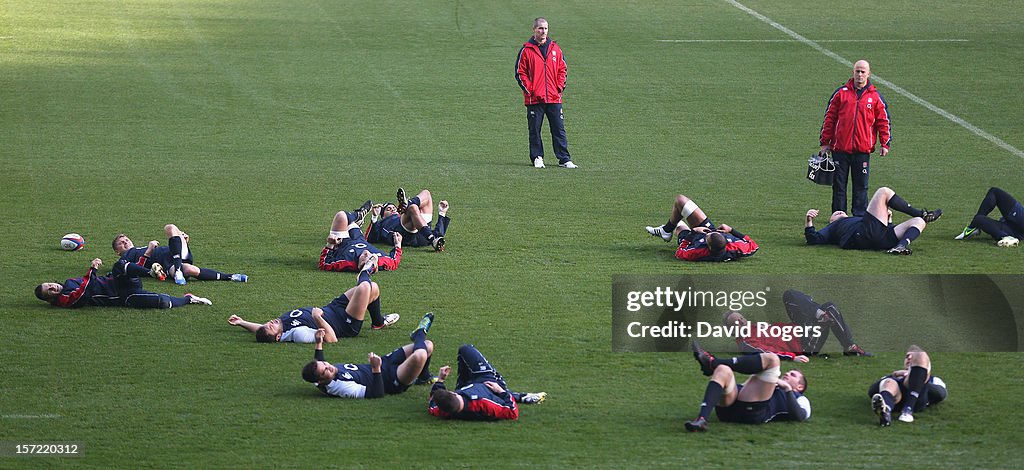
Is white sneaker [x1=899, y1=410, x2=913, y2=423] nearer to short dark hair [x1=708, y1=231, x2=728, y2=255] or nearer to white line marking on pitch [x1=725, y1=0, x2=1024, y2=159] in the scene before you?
short dark hair [x1=708, y1=231, x2=728, y2=255]

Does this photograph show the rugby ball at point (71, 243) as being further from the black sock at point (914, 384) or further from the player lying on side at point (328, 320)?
the black sock at point (914, 384)

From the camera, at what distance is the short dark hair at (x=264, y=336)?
1381cm

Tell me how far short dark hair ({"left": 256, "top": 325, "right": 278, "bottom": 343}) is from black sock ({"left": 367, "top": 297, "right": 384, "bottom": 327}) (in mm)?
999

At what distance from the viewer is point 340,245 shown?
16.7 m

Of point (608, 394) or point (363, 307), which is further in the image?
point (363, 307)

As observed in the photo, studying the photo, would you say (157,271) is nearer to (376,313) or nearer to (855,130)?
(376,313)

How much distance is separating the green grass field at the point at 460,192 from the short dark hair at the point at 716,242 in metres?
0.21

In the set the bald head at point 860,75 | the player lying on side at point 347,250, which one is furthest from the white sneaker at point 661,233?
the bald head at point 860,75

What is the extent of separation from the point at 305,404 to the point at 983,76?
2282 cm

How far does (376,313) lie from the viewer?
14.1 metres

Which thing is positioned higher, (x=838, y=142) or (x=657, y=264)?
(x=838, y=142)

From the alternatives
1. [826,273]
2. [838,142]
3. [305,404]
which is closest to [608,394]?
[305,404]

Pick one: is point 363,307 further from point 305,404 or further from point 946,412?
point 946,412

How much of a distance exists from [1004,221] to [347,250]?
8.45 metres
